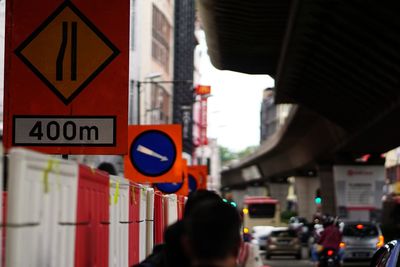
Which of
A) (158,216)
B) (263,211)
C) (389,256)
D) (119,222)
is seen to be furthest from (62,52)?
(263,211)

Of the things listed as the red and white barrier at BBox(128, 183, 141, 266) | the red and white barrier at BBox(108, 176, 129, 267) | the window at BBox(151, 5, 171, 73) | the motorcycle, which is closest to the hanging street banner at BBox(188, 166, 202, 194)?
the motorcycle

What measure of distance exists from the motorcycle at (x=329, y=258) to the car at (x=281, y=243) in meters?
17.6

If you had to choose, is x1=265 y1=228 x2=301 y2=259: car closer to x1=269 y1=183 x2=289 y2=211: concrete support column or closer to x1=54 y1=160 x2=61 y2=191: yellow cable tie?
x1=54 y1=160 x2=61 y2=191: yellow cable tie

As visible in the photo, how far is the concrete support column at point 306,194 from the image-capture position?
104m

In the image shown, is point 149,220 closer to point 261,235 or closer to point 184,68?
point 261,235

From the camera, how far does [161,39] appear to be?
7825 cm

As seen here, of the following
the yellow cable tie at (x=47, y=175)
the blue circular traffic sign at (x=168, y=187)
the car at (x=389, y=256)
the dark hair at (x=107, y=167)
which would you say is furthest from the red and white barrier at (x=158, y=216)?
the dark hair at (x=107, y=167)

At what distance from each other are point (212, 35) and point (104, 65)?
112 ft

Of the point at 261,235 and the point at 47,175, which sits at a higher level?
the point at 261,235

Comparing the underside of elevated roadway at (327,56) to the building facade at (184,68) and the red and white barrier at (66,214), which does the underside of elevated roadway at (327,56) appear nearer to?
the red and white barrier at (66,214)

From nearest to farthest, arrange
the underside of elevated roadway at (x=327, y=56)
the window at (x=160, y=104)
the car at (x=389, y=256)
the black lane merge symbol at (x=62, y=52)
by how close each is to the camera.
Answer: the black lane merge symbol at (x=62, y=52), the car at (x=389, y=256), the underside of elevated roadway at (x=327, y=56), the window at (x=160, y=104)

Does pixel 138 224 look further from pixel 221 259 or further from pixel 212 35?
pixel 212 35

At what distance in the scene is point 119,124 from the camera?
33.2 ft

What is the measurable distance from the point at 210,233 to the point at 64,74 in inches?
217
